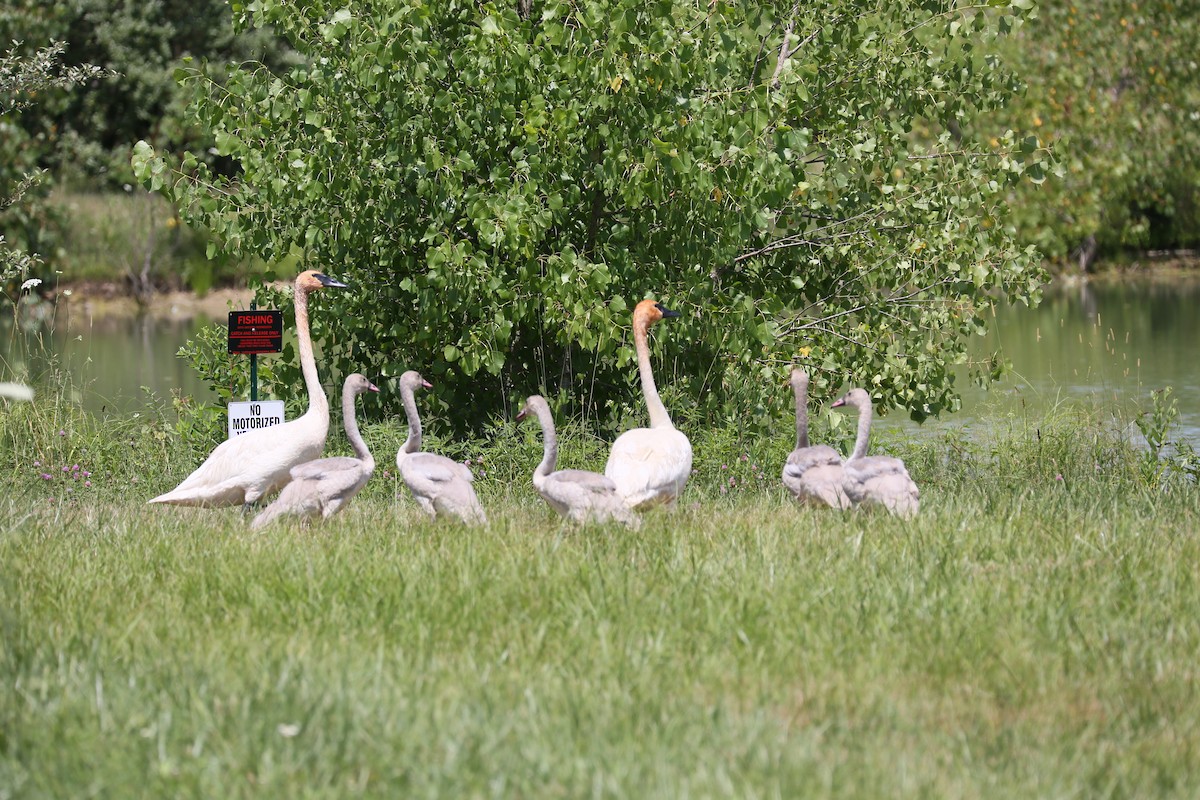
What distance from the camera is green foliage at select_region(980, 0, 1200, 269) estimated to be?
111 feet

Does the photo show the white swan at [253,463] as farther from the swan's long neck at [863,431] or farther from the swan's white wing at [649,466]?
the swan's long neck at [863,431]

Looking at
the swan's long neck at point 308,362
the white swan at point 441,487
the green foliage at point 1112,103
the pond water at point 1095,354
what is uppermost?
the green foliage at point 1112,103

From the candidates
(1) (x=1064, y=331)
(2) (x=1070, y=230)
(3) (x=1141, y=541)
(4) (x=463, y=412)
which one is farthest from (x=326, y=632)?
(2) (x=1070, y=230)

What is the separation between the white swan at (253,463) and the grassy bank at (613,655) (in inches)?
7.3

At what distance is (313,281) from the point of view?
29.4 ft

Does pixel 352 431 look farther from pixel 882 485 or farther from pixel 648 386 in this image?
pixel 882 485

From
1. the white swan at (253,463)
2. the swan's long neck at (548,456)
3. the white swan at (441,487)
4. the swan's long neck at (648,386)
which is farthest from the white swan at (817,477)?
the white swan at (253,463)

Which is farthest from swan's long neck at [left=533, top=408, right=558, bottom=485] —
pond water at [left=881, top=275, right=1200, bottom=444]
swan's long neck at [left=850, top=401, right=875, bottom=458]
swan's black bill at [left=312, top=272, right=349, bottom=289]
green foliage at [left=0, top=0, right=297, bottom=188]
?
green foliage at [left=0, top=0, right=297, bottom=188]

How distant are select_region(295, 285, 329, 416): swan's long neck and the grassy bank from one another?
2.64ft

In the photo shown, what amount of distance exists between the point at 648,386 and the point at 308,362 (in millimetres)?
2080

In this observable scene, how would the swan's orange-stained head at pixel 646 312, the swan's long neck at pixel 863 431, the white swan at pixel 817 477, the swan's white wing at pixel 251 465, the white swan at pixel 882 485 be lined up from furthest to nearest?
1. the swan's orange-stained head at pixel 646 312
2. the swan's long neck at pixel 863 431
3. the swan's white wing at pixel 251 465
4. the white swan at pixel 817 477
5. the white swan at pixel 882 485

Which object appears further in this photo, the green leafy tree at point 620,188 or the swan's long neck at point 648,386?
the green leafy tree at point 620,188

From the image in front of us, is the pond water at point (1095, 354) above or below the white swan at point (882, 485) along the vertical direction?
below

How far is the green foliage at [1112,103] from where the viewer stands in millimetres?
33938
